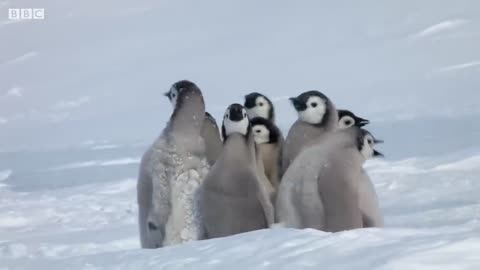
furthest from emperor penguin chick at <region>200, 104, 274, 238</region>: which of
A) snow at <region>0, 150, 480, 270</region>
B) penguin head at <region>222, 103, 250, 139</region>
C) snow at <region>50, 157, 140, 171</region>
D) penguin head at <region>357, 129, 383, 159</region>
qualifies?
snow at <region>50, 157, 140, 171</region>

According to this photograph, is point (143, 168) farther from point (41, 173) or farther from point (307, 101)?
point (41, 173)

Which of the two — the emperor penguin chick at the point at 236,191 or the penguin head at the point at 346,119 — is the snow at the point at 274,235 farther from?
the penguin head at the point at 346,119

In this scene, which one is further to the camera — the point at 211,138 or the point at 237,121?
the point at 211,138

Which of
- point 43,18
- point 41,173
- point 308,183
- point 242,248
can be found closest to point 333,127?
point 308,183

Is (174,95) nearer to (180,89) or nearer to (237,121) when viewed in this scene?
(180,89)

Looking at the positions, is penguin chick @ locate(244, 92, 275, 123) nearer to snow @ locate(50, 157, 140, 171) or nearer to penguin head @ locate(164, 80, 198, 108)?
penguin head @ locate(164, 80, 198, 108)

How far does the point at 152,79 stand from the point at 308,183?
1229 cm

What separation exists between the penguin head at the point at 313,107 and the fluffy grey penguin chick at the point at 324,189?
0.52 m

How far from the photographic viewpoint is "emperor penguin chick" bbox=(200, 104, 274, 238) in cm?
439

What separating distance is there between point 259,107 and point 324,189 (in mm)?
1237

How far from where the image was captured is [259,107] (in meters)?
5.36

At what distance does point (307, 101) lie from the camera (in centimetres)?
492

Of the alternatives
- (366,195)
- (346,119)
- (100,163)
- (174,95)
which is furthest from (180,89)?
(100,163)

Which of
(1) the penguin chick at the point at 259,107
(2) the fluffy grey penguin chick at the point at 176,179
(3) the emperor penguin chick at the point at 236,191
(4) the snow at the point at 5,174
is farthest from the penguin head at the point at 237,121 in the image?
(4) the snow at the point at 5,174
